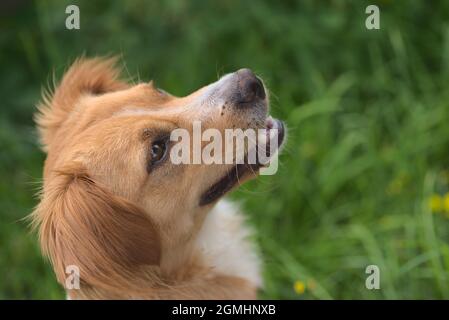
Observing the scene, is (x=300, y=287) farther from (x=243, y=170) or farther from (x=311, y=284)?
(x=243, y=170)

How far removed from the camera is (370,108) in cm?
488

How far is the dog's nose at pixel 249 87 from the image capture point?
9.74ft

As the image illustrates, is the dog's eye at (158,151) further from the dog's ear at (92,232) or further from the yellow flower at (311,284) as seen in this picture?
the yellow flower at (311,284)

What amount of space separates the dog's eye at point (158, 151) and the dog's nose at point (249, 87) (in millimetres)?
418

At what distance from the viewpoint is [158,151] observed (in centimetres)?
284

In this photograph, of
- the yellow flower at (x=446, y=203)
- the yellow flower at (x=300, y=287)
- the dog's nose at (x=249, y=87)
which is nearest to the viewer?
the dog's nose at (x=249, y=87)

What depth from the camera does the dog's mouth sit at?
117 inches

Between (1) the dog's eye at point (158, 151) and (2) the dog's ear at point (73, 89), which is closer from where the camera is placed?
(1) the dog's eye at point (158, 151)

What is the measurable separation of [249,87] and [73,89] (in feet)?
3.25

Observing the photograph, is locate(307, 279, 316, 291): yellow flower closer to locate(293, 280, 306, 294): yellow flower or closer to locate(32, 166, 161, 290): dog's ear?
locate(293, 280, 306, 294): yellow flower

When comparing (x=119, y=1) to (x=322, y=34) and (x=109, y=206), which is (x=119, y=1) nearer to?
(x=322, y=34)

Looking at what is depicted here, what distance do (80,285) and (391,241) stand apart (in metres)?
2.10

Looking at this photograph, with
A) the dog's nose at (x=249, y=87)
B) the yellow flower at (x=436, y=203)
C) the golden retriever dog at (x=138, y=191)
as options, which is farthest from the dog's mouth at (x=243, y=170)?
the yellow flower at (x=436, y=203)

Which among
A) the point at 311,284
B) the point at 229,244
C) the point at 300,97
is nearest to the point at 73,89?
the point at 229,244
